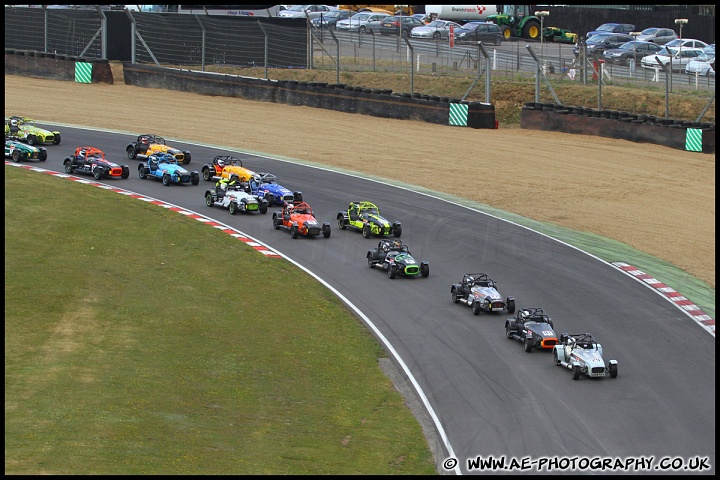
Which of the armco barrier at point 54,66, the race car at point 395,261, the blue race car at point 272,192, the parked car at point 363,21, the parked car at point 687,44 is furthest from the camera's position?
the parked car at point 363,21

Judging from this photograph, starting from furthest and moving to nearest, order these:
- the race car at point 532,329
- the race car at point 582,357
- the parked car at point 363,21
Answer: the parked car at point 363,21, the race car at point 532,329, the race car at point 582,357

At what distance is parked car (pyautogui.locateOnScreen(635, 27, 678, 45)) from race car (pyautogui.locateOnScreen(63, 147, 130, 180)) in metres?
47.4

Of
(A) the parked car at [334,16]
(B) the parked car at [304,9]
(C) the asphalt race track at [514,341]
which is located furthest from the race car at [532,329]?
(B) the parked car at [304,9]

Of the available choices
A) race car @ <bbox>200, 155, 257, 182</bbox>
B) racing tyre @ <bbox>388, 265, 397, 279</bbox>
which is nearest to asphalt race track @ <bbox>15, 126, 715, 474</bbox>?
racing tyre @ <bbox>388, 265, 397, 279</bbox>

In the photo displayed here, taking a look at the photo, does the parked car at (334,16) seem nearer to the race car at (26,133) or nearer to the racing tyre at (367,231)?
the race car at (26,133)

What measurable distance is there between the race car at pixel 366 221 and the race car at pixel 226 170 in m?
4.59

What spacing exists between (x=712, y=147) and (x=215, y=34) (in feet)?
86.8

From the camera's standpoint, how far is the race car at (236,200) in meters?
32.7

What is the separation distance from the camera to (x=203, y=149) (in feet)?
134

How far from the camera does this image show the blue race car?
110 feet

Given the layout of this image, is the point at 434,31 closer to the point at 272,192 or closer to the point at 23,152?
the point at 23,152

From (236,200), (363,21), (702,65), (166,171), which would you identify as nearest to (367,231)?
(236,200)

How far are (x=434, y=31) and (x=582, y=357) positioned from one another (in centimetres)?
5572

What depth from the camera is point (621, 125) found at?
44500mm
